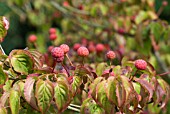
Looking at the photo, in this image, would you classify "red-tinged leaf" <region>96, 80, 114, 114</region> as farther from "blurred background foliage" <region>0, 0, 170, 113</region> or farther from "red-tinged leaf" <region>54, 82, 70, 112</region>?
"blurred background foliage" <region>0, 0, 170, 113</region>

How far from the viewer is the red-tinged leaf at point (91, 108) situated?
1.49m

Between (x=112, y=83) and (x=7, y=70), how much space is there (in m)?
0.39

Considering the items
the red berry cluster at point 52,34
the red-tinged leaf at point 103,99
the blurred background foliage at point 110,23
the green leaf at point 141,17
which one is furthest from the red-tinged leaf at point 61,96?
the green leaf at point 141,17

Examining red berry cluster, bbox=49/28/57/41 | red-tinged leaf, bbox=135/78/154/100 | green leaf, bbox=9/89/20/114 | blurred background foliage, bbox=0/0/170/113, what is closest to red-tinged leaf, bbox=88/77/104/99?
red-tinged leaf, bbox=135/78/154/100

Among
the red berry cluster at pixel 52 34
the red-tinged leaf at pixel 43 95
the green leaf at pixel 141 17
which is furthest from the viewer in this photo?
the green leaf at pixel 141 17

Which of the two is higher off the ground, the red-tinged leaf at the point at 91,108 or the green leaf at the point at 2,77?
the green leaf at the point at 2,77

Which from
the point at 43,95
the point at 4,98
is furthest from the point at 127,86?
the point at 4,98

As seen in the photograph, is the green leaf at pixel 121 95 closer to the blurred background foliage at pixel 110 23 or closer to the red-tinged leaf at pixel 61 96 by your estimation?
the red-tinged leaf at pixel 61 96

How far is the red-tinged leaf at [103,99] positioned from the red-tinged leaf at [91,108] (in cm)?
4

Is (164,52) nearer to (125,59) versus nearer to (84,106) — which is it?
(125,59)

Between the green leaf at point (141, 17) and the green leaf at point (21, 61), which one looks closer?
the green leaf at point (21, 61)

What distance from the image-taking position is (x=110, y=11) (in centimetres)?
406

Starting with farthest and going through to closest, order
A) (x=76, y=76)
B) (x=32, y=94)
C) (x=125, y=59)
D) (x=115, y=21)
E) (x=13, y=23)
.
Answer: (x=13, y=23), (x=115, y=21), (x=125, y=59), (x=76, y=76), (x=32, y=94)

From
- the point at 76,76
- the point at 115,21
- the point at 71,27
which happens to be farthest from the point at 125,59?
the point at 71,27
